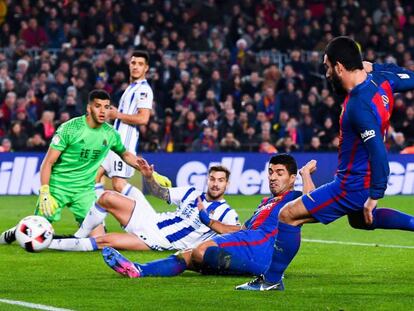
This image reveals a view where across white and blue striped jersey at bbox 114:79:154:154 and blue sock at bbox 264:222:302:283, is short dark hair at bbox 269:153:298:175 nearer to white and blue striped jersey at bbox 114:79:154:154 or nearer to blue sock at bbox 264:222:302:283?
blue sock at bbox 264:222:302:283

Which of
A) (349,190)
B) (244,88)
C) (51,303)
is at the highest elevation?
(244,88)

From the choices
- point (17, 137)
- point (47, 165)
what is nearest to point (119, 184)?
point (47, 165)

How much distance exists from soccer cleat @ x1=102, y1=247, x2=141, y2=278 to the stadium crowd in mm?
12149

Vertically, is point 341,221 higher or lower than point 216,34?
lower

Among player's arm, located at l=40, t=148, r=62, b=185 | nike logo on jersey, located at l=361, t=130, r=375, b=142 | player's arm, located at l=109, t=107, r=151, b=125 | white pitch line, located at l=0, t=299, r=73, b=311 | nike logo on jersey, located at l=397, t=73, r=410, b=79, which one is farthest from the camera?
player's arm, located at l=109, t=107, r=151, b=125

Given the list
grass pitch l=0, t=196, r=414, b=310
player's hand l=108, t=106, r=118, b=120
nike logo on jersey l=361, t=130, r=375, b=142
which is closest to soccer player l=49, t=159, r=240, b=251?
grass pitch l=0, t=196, r=414, b=310

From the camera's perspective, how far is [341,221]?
1728 cm

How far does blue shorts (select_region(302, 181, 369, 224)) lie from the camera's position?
8.62 m

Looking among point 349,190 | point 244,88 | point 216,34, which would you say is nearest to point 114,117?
point 349,190

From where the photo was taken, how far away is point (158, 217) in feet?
38.3

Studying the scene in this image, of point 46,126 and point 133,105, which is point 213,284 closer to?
point 133,105

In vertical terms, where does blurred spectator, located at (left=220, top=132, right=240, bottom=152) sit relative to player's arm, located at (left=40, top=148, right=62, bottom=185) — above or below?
above

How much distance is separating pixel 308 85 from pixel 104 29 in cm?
495

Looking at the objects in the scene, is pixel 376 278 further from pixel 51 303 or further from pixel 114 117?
pixel 114 117
